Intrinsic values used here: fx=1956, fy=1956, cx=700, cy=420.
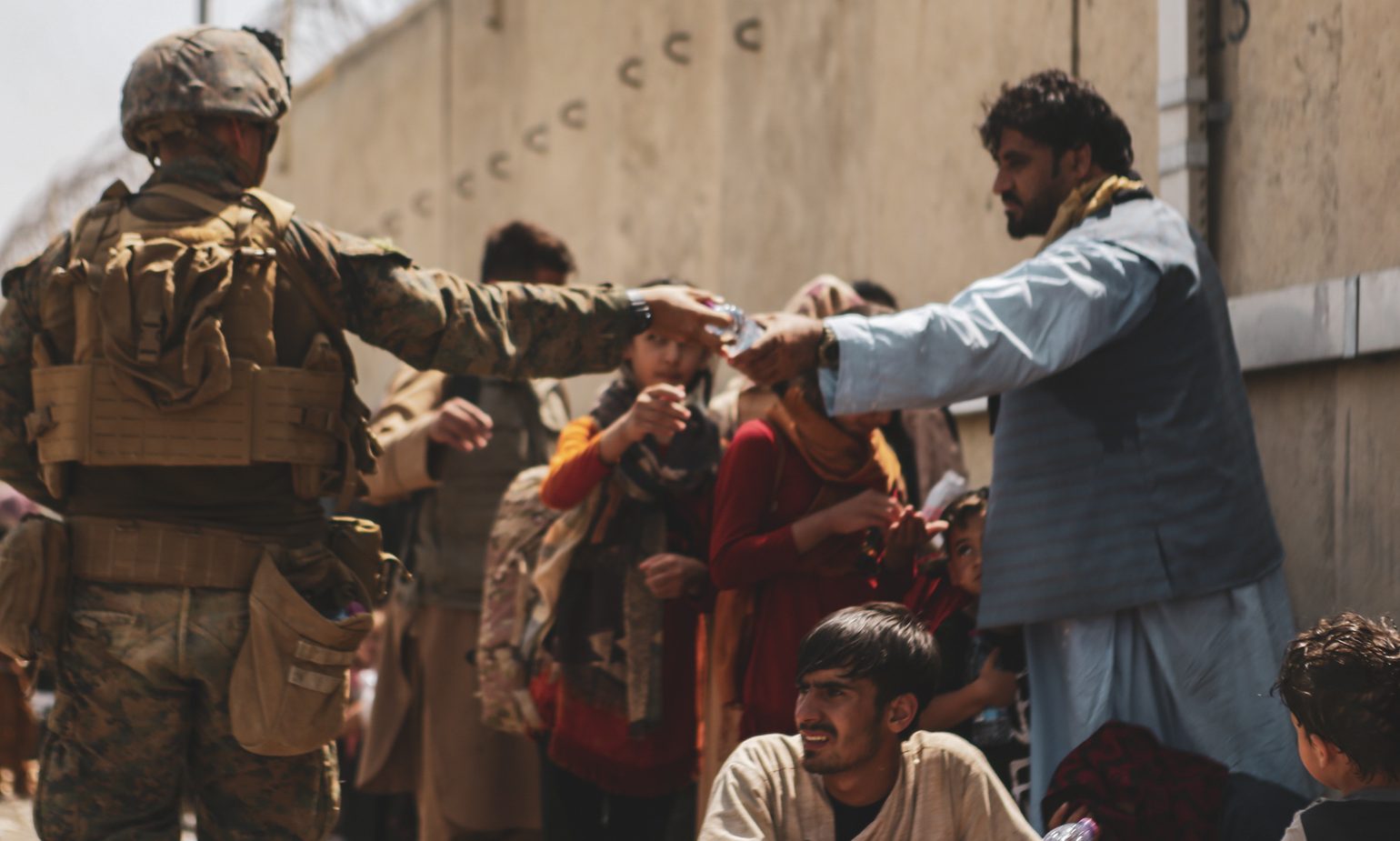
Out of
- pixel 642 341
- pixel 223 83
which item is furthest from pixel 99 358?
pixel 642 341

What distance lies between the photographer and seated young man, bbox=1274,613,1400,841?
3277 millimetres

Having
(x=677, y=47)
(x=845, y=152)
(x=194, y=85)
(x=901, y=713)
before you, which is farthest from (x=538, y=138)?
(x=901, y=713)

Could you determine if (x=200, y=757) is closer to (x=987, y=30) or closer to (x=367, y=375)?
(x=987, y=30)

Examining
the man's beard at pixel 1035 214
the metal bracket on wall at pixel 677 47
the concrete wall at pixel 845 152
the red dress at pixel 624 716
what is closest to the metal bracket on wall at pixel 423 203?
the concrete wall at pixel 845 152

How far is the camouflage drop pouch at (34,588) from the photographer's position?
12.8 feet

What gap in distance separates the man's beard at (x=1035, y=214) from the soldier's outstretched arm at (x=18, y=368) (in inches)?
81.1

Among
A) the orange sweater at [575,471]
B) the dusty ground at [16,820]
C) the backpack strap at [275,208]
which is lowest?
the dusty ground at [16,820]

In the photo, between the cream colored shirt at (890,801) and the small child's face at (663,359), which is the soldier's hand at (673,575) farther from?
the cream colored shirt at (890,801)

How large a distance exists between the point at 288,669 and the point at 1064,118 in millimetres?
2011

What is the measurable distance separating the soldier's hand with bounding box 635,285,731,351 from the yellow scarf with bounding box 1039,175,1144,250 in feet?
2.50

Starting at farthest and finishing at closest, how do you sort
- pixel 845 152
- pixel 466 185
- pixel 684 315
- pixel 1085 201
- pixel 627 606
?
pixel 466 185
pixel 845 152
pixel 627 606
pixel 684 315
pixel 1085 201

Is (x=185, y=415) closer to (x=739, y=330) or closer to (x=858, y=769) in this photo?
(x=739, y=330)

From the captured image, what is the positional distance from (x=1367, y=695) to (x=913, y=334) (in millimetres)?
1118

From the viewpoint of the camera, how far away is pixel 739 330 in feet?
14.2
